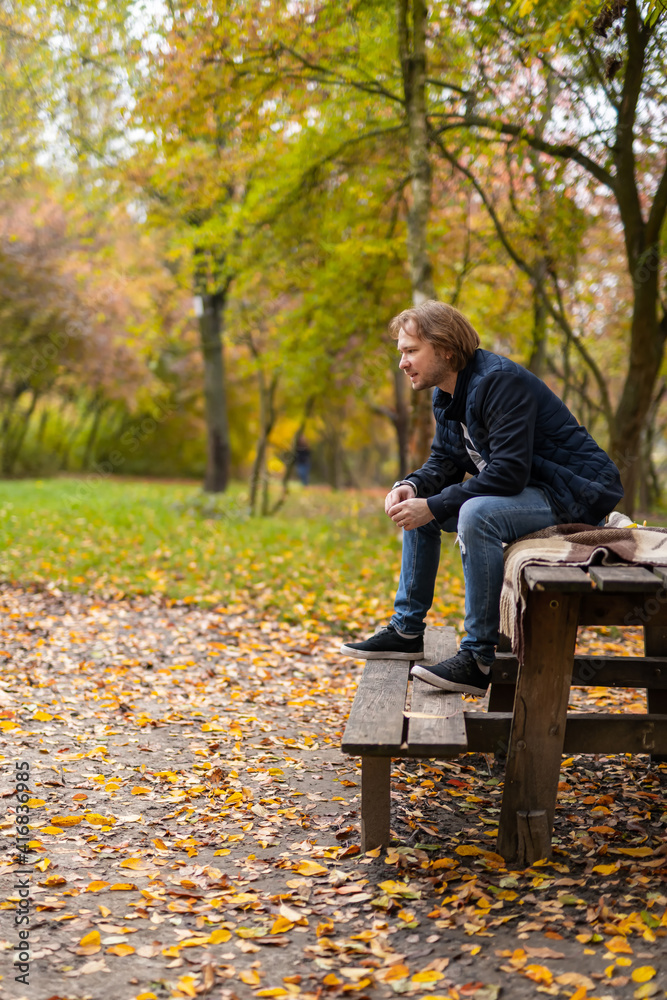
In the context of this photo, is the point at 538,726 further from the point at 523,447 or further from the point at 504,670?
the point at 523,447

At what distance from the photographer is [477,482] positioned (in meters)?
3.29

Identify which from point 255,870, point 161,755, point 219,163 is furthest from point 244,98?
point 255,870

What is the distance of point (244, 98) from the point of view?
9820mm

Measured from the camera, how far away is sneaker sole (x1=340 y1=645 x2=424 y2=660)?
3.71m

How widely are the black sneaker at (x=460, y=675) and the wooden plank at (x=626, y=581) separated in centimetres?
73

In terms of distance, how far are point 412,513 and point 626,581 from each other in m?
1.05

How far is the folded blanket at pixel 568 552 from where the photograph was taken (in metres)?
2.85

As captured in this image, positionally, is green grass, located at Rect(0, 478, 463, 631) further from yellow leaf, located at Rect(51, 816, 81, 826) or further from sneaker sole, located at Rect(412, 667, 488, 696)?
sneaker sole, located at Rect(412, 667, 488, 696)

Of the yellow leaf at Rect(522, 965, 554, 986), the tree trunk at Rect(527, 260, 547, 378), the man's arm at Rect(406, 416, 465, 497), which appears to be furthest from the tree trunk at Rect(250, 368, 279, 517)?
the yellow leaf at Rect(522, 965, 554, 986)

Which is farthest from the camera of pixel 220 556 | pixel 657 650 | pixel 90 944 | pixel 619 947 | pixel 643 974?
pixel 220 556

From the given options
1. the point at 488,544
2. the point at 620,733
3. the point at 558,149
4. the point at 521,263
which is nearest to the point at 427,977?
the point at 620,733

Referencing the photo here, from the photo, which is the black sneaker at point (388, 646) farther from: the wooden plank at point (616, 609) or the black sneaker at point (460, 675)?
the wooden plank at point (616, 609)

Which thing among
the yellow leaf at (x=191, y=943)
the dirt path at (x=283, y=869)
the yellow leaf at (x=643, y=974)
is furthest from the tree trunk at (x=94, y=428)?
the yellow leaf at (x=643, y=974)

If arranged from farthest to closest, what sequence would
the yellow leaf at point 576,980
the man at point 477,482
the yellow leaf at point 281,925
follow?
the man at point 477,482 → the yellow leaf at point 281,925 → the yellow leaf at point 576,980
